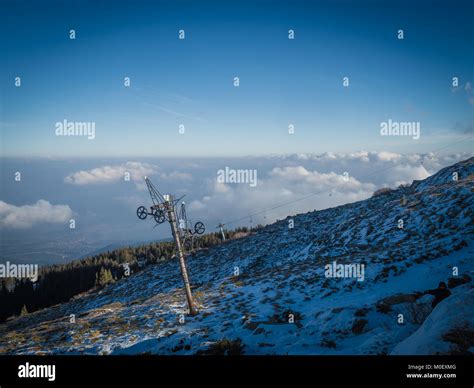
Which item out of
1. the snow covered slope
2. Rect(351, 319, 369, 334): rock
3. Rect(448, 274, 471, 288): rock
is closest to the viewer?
the snow covered slope

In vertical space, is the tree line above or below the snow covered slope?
below

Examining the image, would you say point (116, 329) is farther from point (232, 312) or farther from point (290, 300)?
point (290, 300)

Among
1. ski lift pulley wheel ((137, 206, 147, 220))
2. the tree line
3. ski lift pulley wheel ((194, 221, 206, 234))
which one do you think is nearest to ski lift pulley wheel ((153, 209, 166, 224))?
ski lift pulley wheel ((137, 206, 147, 220))

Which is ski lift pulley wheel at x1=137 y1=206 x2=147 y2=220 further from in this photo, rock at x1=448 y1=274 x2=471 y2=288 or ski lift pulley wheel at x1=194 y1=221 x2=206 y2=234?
rock at x1=448 y1=274 x2=471 y2=288

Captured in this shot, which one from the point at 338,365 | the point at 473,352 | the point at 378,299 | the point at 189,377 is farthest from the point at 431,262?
the point at 189,377

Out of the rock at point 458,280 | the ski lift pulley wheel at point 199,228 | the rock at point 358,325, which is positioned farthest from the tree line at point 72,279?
the rock at point 358,325

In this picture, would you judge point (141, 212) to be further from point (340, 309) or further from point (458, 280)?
point (458, 280)

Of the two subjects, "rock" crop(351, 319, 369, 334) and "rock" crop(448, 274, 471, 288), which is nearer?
"rock" crop(351, 319, 369, 334)

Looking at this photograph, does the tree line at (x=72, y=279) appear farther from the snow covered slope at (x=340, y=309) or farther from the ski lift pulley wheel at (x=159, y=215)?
the ski lift pulley wheel at (x=159, y=215)

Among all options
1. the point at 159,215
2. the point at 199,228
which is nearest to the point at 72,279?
the point at 199,228
